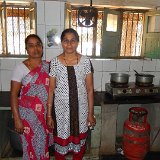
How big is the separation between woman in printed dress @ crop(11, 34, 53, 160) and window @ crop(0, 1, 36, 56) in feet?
3.37

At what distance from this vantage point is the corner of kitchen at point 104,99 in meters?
2.45

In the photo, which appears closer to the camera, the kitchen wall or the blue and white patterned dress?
the blue and white patterned dress

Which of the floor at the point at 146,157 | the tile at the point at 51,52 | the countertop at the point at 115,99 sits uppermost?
the tile at the point at 51,52

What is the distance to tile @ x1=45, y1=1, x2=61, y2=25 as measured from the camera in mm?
2639

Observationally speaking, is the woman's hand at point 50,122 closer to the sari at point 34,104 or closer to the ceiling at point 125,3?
the sari at point 34,104

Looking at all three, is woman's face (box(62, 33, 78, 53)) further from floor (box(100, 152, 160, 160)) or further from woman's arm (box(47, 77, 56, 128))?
floor (box(100, 152, 160, 160))

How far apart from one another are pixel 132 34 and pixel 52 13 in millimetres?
1557

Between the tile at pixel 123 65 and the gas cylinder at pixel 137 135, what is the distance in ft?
2.20

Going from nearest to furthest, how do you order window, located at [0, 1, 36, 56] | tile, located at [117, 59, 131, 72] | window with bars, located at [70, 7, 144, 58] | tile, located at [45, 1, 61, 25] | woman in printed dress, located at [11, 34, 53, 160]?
woman in printed dress, located at [11, 34, 53, 160], tile, located at [45, 1, 61, 25], window, located at [0, 1, 36, 56], tile, located at [117, 59, 131, 72], window with bars, located at [70, 7, 144, 58]

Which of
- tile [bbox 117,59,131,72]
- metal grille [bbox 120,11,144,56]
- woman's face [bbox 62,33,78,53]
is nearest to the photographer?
woman's face [bbox 62,33,78,53]

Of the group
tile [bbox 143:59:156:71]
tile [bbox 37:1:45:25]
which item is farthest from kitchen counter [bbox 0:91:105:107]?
tile [bbox 37:1:45:25]

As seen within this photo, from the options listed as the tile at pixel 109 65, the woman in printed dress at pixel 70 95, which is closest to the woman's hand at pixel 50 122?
the woman in printed dress at pixel 70 95

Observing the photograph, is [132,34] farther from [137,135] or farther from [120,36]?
[137,135]

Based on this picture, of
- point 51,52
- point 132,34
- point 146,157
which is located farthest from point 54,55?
point 146,157
